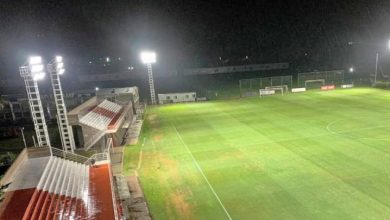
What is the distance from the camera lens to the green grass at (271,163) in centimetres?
1552

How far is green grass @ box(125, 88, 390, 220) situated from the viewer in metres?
15.5

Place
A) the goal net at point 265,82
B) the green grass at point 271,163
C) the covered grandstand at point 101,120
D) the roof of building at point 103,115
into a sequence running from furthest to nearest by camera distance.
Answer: the goal net at point 265,82
the roof of building at point 103,115
the covered grandstand at point 101,120
the green grass at point 271,163

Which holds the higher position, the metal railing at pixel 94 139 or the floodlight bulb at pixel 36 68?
the floodlight bulb at pixel 36 68

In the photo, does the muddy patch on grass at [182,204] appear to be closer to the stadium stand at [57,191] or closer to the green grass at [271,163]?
the green grass at [271,163]

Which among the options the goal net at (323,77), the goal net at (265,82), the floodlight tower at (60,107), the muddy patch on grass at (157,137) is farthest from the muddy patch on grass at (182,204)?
the goal net at (323,77)

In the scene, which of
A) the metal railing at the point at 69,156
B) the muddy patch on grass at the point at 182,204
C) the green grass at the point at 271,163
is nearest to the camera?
the muddy patch on grass at the point at 182,204

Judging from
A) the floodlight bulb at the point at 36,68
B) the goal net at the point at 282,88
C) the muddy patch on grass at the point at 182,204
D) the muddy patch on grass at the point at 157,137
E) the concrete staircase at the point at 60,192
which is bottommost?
the muddy patch on grass at the point at 182,204

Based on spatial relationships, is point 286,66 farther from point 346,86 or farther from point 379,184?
point 379,184

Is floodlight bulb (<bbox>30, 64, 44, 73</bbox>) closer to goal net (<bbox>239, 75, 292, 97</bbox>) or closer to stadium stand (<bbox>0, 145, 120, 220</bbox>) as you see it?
stadium stand (<bbox>0, 145, 120, 220</bbox>)

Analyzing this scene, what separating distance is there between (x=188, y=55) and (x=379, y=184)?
85365mm

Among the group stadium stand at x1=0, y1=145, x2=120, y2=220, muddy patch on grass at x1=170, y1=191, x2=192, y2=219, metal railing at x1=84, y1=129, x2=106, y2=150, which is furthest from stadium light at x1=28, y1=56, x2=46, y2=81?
muddy patch on grass at x1=170, y1=191, x2=192, y2=219

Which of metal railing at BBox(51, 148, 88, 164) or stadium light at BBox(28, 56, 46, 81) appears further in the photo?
metal railing at BBox(51, 148, 88, 164)

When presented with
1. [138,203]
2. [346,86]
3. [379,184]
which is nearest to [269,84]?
[346,86]

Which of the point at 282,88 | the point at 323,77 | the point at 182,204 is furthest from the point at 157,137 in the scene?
the point at 323,77
